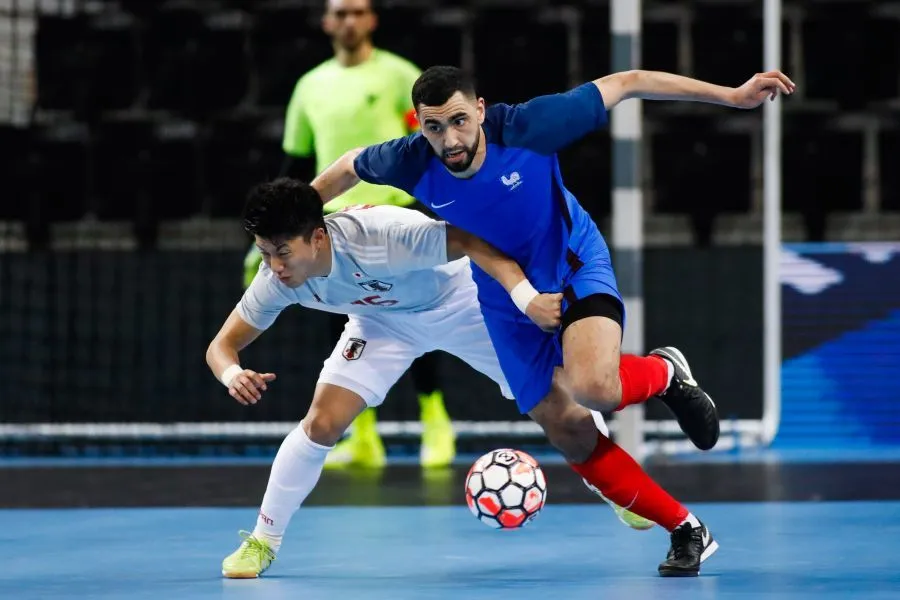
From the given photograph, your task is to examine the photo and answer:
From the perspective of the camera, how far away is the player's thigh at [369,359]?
5004mm

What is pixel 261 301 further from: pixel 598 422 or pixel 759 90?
pixel 759 90

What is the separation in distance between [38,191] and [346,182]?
5.58 metres

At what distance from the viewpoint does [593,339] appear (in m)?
4.59

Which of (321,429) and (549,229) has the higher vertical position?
(549,229)

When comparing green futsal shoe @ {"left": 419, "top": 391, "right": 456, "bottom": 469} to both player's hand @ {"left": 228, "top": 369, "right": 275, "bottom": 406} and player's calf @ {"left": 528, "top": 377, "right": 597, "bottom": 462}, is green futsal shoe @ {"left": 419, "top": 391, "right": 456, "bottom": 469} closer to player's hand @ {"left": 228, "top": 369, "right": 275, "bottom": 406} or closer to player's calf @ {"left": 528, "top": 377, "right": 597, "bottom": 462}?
player's calf @ {"left": 528, "top": 377, "right": 597, "bottom": 462}

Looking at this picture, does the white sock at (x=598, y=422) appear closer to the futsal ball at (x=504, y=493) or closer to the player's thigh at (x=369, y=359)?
the futsal ball at (x=504, y=493)

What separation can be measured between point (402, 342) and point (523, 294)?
757 mm

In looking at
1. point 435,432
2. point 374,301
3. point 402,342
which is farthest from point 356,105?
point 374,301

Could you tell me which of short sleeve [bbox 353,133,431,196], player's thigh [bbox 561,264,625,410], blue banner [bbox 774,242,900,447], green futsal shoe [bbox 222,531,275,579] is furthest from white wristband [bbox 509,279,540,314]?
blue banner [bbox 774,242,900,447]

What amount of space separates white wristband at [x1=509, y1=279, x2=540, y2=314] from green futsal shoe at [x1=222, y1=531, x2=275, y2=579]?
3.64ft

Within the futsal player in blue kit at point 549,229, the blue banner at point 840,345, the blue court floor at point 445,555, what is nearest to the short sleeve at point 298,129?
the blue court floor at point 445,555

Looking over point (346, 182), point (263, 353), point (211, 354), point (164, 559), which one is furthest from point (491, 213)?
point (263, 353)

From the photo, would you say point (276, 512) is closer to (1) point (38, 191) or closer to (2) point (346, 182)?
(2) point (346, 182)

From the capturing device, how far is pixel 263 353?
28.7ft
